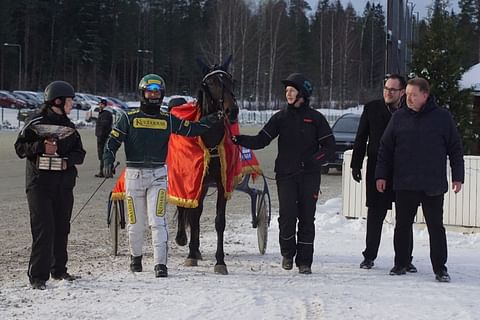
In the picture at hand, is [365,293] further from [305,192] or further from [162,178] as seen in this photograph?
[162,178]

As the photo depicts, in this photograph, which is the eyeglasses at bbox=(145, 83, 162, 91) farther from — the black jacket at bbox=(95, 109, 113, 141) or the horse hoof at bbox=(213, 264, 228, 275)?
the black jacket at bbox=(95, 109, 113, 141)

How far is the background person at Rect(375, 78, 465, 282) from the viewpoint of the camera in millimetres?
6785

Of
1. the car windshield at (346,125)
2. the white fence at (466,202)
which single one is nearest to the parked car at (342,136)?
the car windshield at (346,125)

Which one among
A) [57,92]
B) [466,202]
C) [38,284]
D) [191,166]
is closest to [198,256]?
[191,166]

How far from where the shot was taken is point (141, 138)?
6832 millimetres

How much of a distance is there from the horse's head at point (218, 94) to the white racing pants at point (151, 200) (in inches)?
33.1

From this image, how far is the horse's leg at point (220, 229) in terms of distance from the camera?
7074mm

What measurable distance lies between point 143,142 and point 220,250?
125 cm

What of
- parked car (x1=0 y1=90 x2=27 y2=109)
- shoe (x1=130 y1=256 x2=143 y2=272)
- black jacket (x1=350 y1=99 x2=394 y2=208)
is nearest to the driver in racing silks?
shoe (x1=130 y1=256 x2=143 y2=272)

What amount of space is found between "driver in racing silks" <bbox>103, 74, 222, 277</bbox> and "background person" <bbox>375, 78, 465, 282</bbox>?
6.78 ft

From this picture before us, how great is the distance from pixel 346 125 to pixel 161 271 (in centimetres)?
1596

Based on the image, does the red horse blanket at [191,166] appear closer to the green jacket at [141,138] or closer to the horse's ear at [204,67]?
the horse's ear at [204,67]

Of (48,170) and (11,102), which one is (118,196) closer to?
(48,170)

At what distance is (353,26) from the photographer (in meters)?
74.1
